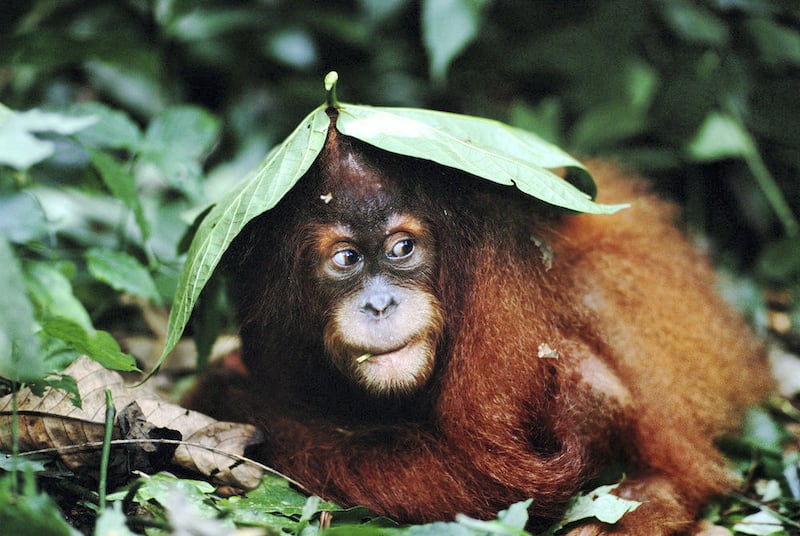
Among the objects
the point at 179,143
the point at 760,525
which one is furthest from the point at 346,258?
the point at 760,525

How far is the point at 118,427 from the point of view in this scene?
198cm

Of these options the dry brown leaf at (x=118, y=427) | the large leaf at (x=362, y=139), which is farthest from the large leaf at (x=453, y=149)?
the dry brown leaf at (x=118, y=427)

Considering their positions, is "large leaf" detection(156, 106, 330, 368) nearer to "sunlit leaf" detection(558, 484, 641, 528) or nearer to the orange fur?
the orange fur

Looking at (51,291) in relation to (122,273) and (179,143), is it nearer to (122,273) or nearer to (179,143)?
(122,273)

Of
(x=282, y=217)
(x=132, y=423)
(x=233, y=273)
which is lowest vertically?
(x=132, y=423)

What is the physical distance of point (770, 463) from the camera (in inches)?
103

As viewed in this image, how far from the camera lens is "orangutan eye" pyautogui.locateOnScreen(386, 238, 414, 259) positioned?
85.7 inches

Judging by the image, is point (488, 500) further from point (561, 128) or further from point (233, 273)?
point (561, 128)

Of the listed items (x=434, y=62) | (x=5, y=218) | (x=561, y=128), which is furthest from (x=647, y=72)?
(x=5, y=218)

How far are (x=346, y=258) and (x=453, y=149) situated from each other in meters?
0.43

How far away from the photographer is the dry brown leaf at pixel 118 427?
6.43 ft

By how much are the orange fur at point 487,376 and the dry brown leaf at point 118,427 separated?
0.15 m

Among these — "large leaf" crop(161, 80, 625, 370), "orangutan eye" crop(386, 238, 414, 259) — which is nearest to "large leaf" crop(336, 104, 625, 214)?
"large leaf" crop(161, 80, 625, 370)

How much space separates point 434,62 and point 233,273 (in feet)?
4.63
